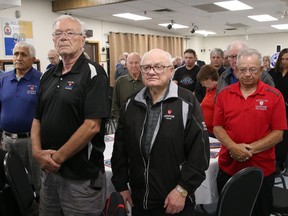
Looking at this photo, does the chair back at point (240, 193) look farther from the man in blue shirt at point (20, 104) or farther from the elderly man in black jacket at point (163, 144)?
the man in blue shirt at point (20, 104)

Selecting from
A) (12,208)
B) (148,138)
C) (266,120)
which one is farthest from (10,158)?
(266,120)

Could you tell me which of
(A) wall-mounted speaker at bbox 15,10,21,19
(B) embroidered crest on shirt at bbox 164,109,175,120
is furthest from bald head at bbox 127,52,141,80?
(A) wall-mounted speaker at bbox 15,10,21,19

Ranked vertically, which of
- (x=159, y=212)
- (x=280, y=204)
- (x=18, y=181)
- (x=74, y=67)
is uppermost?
(x=74, y=67)

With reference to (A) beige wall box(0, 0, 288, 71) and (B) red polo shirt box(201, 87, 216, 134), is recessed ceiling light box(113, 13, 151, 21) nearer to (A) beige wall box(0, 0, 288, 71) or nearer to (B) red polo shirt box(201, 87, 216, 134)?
(A) beige wall box(0, 0, 288, 71)

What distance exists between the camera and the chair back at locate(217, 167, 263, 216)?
143 centimetres

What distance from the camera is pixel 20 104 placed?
2.59 meters

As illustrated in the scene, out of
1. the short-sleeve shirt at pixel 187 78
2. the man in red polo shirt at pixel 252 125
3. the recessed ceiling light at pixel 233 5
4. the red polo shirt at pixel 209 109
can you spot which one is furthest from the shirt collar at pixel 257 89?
the recessed ceiling light at pixel 233 5

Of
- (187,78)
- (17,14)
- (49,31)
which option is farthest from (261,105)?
(49,31)

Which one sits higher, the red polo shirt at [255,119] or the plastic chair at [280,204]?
the red polo shirt at [255,119]

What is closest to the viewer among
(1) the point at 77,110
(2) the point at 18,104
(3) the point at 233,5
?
(1) the point at 77,110

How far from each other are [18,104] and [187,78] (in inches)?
105

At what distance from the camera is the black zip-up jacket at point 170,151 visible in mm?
1508

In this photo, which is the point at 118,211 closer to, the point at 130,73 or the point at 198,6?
the point at 130,73

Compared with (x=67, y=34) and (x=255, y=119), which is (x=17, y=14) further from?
(x=255, y=119)
